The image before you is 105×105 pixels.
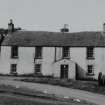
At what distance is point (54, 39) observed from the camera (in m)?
47.4

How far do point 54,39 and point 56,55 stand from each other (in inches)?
130

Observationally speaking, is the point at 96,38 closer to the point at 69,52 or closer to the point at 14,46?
the point at 69,52

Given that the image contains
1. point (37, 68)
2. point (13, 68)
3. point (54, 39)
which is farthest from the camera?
point (54, 39)

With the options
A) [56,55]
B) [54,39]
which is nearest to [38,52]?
[56,55]

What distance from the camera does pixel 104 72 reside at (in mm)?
44000

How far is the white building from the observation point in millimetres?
44344

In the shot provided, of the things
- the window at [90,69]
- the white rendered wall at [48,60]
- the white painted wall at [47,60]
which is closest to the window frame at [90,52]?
the white painted wall at [47,60]

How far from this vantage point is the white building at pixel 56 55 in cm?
4434

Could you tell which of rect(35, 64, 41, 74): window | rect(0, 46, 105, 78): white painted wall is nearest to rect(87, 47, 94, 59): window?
rect(0, 46, 105, 78): white painted wall

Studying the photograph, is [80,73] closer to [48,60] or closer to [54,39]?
[48,60]

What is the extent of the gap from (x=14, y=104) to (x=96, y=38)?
2901cm

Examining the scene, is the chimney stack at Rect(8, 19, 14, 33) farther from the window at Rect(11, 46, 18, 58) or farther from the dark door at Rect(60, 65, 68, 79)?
the dark door at Rect(60, 65, 68, 79)

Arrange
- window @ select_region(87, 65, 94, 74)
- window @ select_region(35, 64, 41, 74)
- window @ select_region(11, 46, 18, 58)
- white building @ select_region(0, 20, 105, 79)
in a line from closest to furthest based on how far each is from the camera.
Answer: white building @ select_region(0, 20, 105, 79)
window @ select_region(87, 65, 94, 74)
window @ select_region(35, 64, 41, 74)
window @ select_region(11, 46, 18, 58)

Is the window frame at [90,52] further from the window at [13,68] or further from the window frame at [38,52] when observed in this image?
the window at [13,68]
